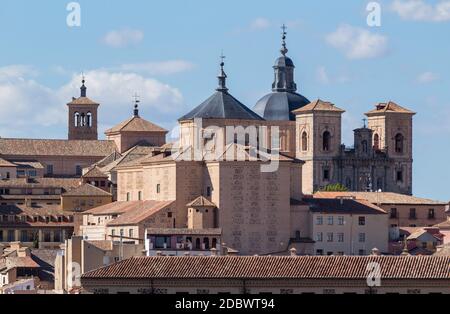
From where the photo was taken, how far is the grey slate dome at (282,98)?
6171 inches

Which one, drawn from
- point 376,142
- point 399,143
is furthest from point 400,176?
point 376,142

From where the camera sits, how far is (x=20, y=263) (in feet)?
285

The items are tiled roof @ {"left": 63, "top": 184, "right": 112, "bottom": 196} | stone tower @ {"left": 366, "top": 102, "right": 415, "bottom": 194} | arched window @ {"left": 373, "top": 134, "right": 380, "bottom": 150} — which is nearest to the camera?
tiled roof @ {"left": 63, "top": 184, "right": 112, "bottom": 196}

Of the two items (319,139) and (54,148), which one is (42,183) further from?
(319,139)

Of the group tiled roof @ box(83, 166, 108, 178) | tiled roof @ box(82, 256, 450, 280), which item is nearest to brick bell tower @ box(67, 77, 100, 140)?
tiled roof @ box(83, 166, 108, 178)

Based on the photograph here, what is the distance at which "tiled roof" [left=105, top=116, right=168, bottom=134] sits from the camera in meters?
137

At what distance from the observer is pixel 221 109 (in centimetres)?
11400

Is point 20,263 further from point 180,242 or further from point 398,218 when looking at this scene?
point 398,218

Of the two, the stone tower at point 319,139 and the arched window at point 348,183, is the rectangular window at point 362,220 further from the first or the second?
the stone tower at point 319,139

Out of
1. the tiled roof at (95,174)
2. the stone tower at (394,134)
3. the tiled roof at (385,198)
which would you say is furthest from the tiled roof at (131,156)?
the stone tower at (394,134)

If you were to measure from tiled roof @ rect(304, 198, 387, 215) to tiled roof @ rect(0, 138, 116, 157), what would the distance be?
3533 centimetres

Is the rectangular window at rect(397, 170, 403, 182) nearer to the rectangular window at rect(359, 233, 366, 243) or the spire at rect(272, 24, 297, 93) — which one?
the spire at rect(272, 24, 297, 93)

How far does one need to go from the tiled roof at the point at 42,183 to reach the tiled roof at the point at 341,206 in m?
22.0

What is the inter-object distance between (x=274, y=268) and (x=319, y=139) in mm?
96950
